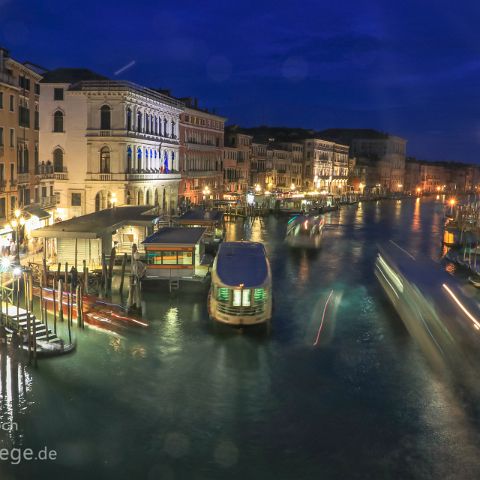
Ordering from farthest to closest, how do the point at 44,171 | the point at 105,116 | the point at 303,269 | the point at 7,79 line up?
the point at 105,116
the point at 44,171
the point at 303,269
the point at 7,79

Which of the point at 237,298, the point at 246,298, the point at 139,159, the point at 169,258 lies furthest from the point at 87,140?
the point at 246,298

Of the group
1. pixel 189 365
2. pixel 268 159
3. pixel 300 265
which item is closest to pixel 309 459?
pixel 189 365

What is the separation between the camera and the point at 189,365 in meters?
16.2

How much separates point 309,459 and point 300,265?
72.3ft

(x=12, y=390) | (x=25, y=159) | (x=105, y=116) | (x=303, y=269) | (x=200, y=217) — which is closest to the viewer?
(x=12, y=390)

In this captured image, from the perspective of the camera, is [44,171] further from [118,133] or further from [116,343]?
[116,343]

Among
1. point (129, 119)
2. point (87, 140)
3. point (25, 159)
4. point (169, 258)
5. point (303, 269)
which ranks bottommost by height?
point (303, 269)

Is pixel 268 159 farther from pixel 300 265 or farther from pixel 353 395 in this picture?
pixel 353 395

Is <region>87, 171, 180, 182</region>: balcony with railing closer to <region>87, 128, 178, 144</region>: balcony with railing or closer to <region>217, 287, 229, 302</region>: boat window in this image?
<region>87, 128, 178, 144</region>: balcony with railing

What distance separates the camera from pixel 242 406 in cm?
1370

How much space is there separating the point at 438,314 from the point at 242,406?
7.16m

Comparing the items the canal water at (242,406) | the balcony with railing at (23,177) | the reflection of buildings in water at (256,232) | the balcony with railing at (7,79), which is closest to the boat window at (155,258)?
the canal water at (242,406)

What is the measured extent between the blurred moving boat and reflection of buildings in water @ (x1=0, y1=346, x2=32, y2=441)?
1041cm

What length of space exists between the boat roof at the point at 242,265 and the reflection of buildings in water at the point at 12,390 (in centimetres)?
666
